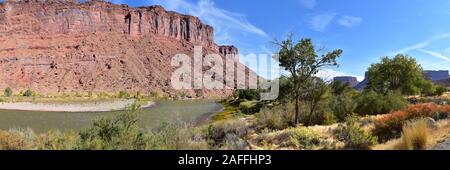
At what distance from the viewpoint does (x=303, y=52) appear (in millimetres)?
19438

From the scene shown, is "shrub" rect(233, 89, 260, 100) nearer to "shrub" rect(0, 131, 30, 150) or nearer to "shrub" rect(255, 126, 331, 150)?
"shrub" rect(255, 126, 331, 150)

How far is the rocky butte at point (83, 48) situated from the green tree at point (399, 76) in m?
96.0

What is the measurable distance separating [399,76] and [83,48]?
399ft

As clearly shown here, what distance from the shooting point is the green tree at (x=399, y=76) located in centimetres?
4975

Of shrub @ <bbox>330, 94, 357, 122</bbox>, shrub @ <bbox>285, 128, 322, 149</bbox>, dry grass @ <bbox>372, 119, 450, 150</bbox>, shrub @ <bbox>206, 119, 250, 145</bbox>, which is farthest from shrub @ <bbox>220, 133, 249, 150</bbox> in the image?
shrub @ <bbox>330, 94, 357, 122</bbox>

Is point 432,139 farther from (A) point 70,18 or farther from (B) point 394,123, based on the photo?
(A) point 70,18

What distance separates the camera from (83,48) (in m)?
142

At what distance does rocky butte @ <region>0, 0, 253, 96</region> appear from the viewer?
422 ft

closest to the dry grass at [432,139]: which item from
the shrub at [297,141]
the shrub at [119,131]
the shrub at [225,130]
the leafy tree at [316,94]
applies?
the shrub at [297,141]

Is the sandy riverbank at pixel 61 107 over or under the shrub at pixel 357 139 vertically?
under

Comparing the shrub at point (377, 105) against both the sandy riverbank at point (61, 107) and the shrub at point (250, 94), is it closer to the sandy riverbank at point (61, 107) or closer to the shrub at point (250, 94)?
the shrub at point (250, 94)

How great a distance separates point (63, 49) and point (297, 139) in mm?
143947

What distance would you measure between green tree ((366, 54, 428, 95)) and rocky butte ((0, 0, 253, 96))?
95950 millimetres
